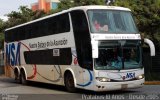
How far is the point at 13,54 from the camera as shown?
28.0 metres

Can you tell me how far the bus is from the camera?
56.5ft

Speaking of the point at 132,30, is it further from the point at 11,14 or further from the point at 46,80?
the point at 11,14

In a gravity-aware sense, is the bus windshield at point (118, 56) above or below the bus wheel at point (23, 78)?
above

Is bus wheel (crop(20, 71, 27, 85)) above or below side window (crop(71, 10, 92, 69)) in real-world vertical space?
below

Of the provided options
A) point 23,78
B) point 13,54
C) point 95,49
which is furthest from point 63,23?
point 13,54

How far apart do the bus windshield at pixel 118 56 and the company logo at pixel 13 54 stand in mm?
10565

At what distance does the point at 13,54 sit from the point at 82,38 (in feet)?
35.9

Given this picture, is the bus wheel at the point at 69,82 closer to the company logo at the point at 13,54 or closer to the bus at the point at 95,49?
the bus at the point at 95,49

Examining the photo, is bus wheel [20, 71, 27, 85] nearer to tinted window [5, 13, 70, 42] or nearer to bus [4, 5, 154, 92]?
tinted window [5, 13, 70, 42]

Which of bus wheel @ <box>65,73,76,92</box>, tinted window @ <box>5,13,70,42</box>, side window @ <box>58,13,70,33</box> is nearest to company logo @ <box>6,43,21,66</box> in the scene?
tinted window @ <box>5,13,70,42</box>

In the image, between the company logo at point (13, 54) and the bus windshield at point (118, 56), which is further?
the company logo at point (13, 54)

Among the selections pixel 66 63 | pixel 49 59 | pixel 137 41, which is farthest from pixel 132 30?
pixel 49 59

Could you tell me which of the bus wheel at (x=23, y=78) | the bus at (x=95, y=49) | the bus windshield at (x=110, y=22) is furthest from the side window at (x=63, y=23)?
the bus wheel at (x=23, y=78)

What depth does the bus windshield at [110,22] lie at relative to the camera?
1759 cm
